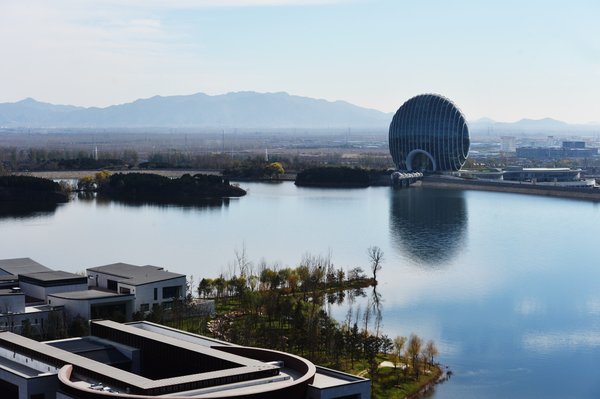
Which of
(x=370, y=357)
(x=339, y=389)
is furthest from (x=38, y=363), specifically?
(x=370, y=357)

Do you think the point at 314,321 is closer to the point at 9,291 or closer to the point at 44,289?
the point at 44,289

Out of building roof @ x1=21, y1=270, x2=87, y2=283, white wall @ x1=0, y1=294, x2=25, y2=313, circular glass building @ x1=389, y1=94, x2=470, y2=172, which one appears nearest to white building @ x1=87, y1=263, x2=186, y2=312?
building roof @ x1=21, y1=270, x2=87, y2=283

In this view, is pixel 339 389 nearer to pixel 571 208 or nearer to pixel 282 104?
pixel 571 208

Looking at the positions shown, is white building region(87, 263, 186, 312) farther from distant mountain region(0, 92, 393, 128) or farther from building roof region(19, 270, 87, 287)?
distant mountain region(0, 92, 393, 128)

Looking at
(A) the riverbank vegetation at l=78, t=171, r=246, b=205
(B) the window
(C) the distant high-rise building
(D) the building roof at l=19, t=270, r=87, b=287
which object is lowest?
(B) the window

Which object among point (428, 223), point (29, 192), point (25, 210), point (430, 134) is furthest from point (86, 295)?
point (430, 134)

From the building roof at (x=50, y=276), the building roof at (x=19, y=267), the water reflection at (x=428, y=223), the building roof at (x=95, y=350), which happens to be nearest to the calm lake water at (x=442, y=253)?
the water reflection at (x=428, y=223)
